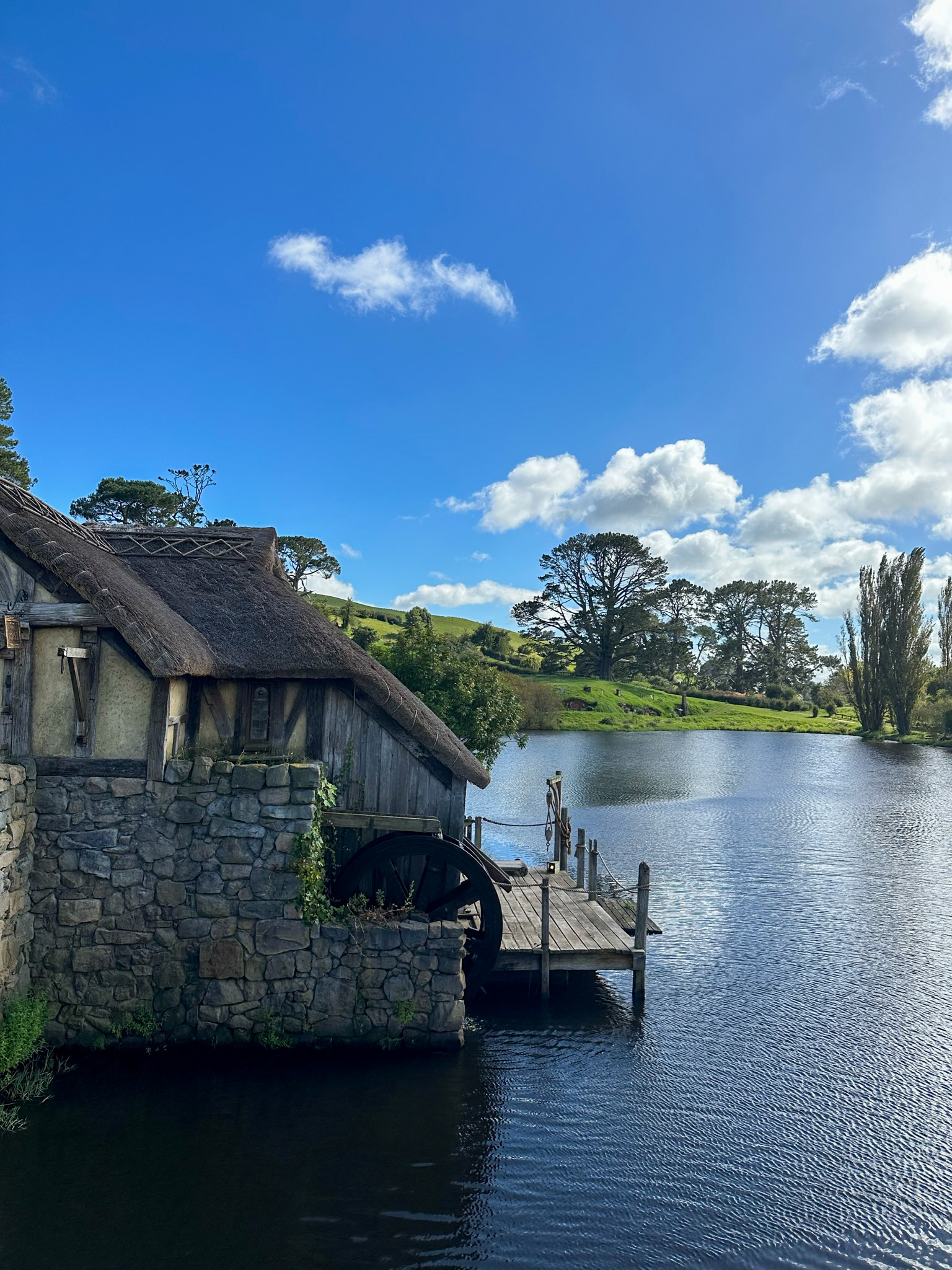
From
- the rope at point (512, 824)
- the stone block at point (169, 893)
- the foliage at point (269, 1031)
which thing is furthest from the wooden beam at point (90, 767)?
the rope at point (512, 824)

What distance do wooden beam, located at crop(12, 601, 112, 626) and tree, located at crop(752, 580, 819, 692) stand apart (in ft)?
299

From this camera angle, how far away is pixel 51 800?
9.37 meters

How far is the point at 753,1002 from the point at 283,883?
776 centimetres

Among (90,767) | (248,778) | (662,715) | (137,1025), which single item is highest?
(90,767)

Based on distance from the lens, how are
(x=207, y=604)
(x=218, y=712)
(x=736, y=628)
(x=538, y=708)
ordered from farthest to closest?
(x=736, y=628) → (x=538, y=708) → (x=207, y=604) → (x=218, y=712)

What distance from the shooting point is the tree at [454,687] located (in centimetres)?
2056

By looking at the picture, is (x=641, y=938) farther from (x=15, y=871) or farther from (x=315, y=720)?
(x=15, y=871)

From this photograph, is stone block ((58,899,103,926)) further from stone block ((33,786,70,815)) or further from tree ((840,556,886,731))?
tree ((840,556,886,731))

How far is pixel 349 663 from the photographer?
1033 centimetres

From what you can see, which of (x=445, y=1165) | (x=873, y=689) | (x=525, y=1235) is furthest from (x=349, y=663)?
(x=873, y=689)

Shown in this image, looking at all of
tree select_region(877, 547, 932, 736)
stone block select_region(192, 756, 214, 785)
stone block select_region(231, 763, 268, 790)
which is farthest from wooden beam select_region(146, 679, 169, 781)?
tree select_region(877, 547, 932, 736)

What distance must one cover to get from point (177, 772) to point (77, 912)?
2.09m

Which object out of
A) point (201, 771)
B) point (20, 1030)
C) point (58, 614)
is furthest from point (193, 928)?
point (58, 614)

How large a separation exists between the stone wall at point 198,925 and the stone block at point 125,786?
0.02 meters
